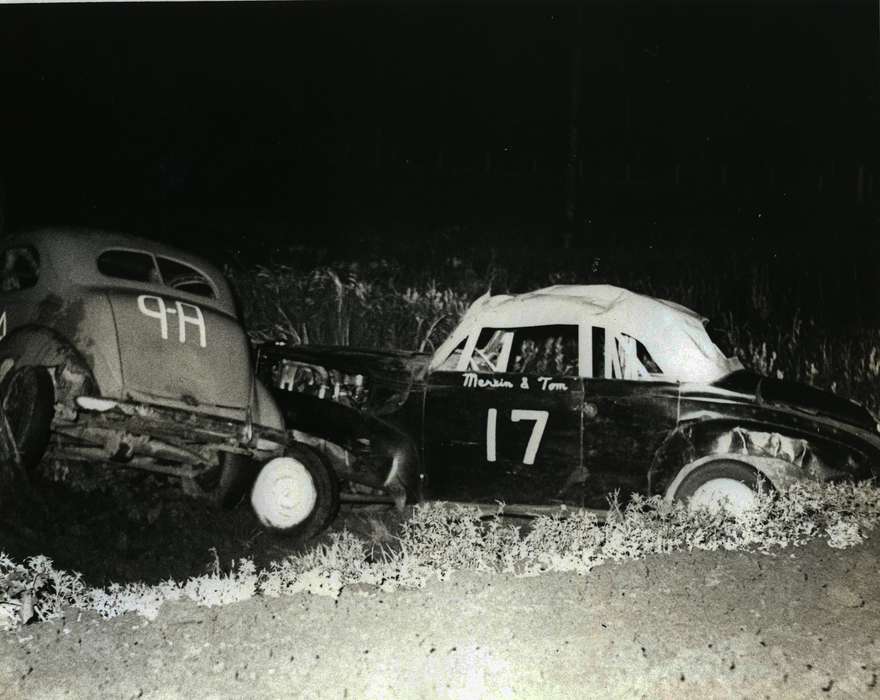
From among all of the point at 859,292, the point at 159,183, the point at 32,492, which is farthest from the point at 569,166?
the point at 32,492

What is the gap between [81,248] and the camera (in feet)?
13.8

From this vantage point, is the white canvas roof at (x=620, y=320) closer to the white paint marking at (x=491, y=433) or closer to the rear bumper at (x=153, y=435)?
the white paint marking at (x=491, y=433)

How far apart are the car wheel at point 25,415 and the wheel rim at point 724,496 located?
3.32 metres

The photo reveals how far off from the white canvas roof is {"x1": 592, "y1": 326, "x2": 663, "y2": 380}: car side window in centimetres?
4

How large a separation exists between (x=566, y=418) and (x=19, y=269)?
301 cm

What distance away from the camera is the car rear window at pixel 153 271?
4.24 m

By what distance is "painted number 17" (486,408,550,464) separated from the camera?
4113 millimetres

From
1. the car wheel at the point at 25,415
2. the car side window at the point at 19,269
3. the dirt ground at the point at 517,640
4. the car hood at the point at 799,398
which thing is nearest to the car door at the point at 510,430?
the dirt ground at the point at 517,640

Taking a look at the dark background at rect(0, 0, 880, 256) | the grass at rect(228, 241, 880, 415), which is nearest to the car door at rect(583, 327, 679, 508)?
the grass at rect(228, 241, 880, 415)

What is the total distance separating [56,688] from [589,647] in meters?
2.28

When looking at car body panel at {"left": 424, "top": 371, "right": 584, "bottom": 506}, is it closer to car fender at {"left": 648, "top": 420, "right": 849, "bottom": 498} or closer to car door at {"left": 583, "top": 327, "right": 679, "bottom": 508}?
car door at {"left": 583, "top": 327, "right": 679, "bottom": 508}

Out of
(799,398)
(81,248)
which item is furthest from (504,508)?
(81,248)

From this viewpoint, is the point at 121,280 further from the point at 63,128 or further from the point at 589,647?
the point at 589,647

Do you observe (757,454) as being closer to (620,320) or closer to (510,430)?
(620,320)
